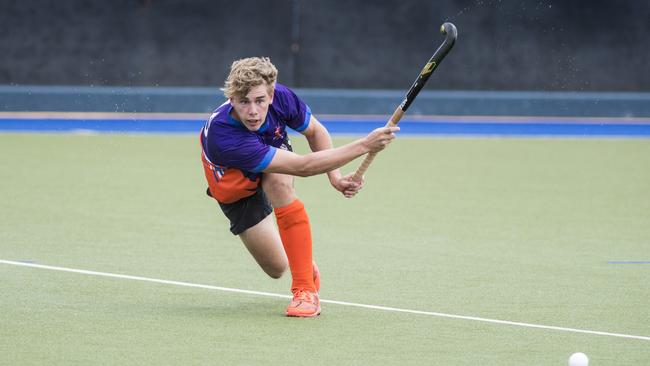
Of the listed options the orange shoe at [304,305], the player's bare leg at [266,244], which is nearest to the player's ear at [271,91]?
the player's bare leg at [266,244]

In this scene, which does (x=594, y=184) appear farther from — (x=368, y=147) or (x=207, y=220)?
(x=368, y=147)

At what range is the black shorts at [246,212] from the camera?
5.28 meters

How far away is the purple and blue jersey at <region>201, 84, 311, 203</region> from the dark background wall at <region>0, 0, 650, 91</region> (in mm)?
11409

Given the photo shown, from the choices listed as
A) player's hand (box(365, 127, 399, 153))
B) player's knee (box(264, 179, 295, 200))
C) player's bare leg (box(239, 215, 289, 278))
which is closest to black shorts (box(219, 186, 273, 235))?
player's bare leg (box(239, 215, 289, 278))

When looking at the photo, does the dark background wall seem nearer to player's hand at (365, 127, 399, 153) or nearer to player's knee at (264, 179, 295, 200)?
player's knee at (264, 179, 295, 200)

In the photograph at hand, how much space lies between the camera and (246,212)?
5.28 metres

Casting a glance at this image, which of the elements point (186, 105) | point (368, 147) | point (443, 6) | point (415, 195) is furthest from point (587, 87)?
point (368, 147)

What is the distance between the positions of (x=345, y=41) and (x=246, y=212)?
11.9 m

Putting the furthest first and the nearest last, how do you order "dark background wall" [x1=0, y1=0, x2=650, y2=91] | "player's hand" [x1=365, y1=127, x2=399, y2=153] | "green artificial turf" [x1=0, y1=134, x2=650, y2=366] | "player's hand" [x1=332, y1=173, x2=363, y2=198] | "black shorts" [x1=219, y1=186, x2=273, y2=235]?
"dark background wall" [x1=0, y1=0, x2=650, y2=91], "black shorts" [x1=219, y1=186, x2=273, y2=235], "player's hand" [x1=332, y1=173, x2=363, y2=198], "player's hand" [x1=365, y1=127, x2=399, y2=153], "green artificial turf" [x1=0, y1=134, x2=650, y2=366]

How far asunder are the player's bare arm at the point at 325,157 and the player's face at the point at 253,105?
0.16m

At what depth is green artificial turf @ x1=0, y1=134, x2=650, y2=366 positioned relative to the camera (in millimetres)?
4535

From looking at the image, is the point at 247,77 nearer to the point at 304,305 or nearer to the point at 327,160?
the point at 327,160

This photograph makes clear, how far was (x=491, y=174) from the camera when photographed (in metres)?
11.1

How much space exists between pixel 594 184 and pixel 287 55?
727 centimetres
